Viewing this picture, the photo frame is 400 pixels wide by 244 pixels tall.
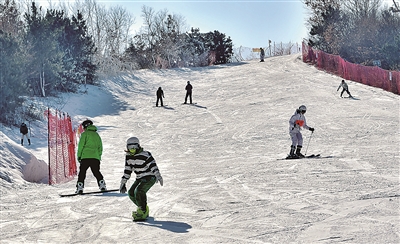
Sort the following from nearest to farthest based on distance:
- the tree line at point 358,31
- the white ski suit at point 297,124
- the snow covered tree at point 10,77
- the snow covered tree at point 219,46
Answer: the white ski suit at point 297,124 < the snow covered tree at point 10,77 < the tree line at point 358,31 < the snow covered tree at point 219,46

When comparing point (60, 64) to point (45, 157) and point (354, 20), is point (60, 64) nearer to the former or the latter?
point (45, 157)

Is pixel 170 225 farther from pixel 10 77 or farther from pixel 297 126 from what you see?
pixel 10 77

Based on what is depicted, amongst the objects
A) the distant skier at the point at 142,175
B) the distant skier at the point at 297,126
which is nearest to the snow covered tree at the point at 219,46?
the distant skier at the point at 297,126

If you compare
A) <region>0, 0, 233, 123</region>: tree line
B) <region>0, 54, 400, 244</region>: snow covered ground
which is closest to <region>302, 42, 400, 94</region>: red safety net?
<region>0, 54, 400, 244</region>: snow covered ground

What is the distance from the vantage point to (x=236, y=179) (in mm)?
11531

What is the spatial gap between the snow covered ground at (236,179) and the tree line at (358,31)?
15.3 m

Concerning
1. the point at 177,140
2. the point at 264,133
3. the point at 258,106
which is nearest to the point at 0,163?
the point at 177,140

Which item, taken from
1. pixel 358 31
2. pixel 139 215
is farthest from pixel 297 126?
pixel 358 31

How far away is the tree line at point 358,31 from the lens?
4412 cm

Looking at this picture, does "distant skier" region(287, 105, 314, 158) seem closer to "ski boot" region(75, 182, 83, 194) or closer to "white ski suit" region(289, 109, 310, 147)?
"white ski suit" region(289, 109, 310, 147)

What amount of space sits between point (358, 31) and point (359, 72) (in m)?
17.0

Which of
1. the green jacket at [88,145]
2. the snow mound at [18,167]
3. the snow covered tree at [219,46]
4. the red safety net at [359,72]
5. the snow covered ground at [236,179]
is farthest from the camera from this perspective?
the snow covered tree at [219,46]

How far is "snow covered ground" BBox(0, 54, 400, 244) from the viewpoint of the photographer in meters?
7.07

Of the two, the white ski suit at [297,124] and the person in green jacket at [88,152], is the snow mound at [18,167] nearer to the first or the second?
the person in green jacket at [88,152]
